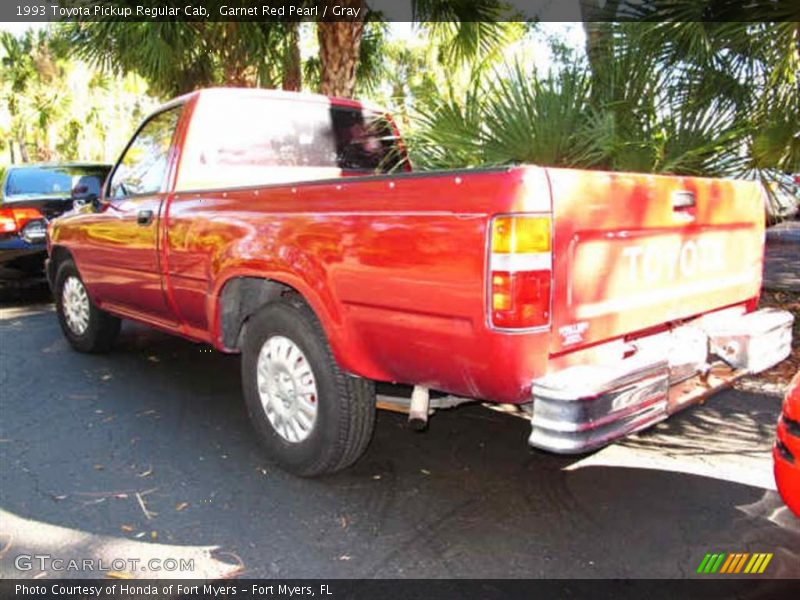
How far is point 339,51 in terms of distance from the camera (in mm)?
Result: 8469

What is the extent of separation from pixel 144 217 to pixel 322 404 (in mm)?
2008

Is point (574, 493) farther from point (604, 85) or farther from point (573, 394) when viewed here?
point (604, 85)

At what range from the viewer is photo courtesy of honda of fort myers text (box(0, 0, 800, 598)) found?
257cm

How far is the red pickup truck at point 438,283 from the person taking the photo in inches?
96.8

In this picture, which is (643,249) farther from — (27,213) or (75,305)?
(27,213)

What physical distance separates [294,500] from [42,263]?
6.22 m

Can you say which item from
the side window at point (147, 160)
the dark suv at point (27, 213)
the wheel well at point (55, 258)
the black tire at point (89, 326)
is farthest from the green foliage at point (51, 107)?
the side window at point (147, 160)

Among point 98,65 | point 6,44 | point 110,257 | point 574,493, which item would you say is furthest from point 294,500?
point 6,44

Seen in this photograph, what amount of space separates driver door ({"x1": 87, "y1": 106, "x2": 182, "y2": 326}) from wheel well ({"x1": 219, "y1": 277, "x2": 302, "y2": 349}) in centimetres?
77

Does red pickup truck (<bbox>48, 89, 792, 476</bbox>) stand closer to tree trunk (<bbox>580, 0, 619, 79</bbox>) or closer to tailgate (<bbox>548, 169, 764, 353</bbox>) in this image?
tailgate (<bbox>548, 169, 764, 353</bbox>)

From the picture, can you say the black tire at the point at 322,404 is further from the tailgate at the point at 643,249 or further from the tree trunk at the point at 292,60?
the tree trunk at the point at 292,60

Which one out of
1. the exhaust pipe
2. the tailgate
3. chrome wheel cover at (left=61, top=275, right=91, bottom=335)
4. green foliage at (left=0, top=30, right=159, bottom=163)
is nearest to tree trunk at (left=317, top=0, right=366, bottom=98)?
chrome wheel cover at (left=61, top=275, right=91, bottom=335)
